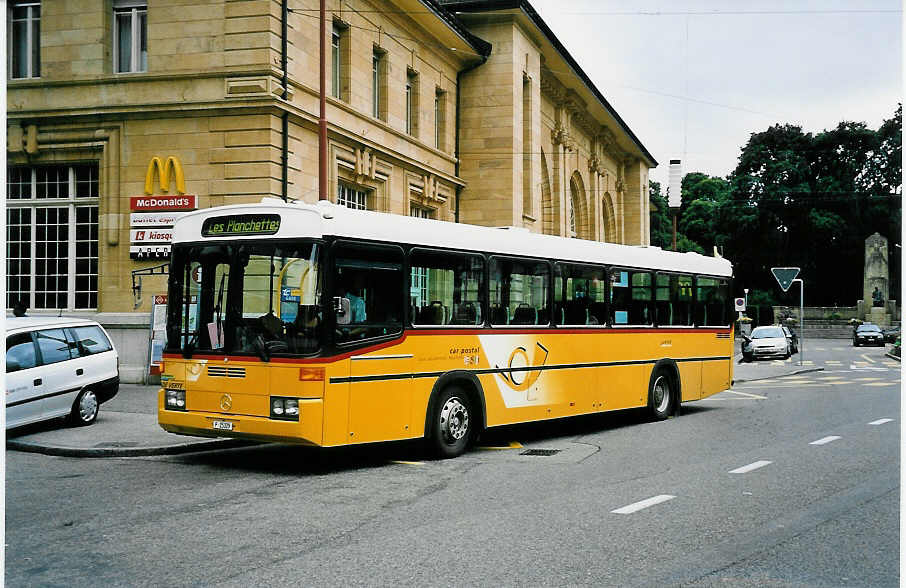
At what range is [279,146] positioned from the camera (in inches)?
862

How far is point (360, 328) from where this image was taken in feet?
35.5

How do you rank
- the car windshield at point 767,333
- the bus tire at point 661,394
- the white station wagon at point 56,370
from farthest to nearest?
the car windshield at point 767,333
the bus tire at point 661,394
the white station wagon at point 56,370

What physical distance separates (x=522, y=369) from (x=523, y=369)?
0.8 inches

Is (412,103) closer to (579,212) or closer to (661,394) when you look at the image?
(661,394)

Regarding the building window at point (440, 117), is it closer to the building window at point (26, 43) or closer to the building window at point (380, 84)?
the building window at point (380, 84)

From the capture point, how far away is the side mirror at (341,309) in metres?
10.5

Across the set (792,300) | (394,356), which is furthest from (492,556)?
(792,300)

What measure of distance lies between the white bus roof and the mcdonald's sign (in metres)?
10.1

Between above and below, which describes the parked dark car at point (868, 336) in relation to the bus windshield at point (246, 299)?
below

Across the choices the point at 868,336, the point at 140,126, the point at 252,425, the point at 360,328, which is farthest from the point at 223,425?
the point at 868,336

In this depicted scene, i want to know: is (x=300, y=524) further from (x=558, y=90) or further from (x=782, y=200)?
(x=782, y=200)

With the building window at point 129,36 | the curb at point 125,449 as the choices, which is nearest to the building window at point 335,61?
the building window at point 129,36

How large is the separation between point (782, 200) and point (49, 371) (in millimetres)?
63483

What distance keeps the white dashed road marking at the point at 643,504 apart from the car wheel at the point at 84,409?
9.29 meters
